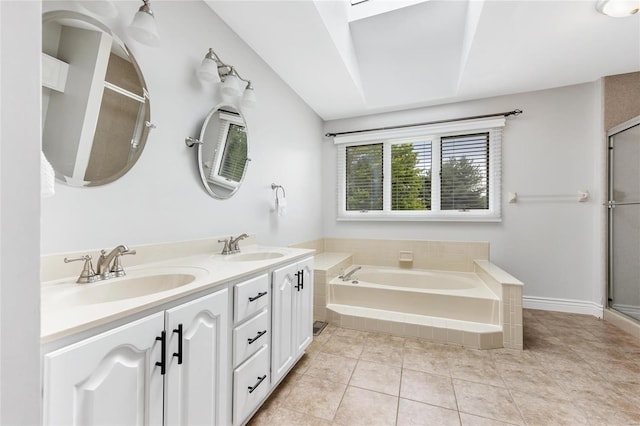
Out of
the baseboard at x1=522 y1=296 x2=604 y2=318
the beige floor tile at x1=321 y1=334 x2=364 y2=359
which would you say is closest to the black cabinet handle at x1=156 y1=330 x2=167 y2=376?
the beige floor tile at x1=321 y1=334 x2=364 y2=359

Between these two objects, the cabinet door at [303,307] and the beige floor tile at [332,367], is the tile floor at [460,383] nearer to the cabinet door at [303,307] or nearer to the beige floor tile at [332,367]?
the beige floor tile at [332,367]

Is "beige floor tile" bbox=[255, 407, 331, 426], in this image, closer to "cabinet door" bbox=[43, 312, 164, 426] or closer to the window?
"cabinet door" bbox=[43, 312, 164, 426]

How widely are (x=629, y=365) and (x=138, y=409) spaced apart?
116 inches

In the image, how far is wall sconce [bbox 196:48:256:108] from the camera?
1.60 m

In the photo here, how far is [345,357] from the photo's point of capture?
6.48 feet

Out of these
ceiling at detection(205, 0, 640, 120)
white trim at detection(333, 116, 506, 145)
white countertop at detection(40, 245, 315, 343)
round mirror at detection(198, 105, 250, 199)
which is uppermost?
ceiling at detection(205, 0, 640, 120)

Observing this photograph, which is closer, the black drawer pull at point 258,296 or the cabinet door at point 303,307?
the black drawer pull at point 258,296

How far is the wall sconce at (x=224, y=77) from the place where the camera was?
5.25ft

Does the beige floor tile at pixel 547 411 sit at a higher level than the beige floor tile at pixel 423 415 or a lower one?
higher

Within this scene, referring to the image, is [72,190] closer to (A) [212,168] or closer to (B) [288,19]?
(A) [212,168]

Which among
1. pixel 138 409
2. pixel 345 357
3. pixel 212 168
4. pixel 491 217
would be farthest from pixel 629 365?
pixel 212 168

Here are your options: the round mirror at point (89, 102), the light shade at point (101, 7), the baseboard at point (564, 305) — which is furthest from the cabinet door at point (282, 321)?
the baseboard at point (564, 305)

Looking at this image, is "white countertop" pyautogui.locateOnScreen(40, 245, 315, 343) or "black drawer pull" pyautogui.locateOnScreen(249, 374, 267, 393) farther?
"black drawer pull" pyautogui.locateOnScreen(249, 374, 267, 393)

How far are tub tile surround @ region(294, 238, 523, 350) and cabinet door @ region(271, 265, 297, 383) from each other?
969 mm
